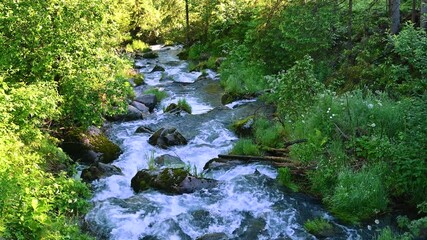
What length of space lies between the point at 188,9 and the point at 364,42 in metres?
21.1

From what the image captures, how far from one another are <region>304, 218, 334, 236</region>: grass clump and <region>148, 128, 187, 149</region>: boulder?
628cm

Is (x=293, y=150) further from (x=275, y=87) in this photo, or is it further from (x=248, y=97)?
(x=248, y=97)

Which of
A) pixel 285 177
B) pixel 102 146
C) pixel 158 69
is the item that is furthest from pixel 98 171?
pixel 158 69

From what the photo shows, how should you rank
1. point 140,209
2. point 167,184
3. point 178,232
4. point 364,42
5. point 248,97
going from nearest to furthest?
point 178,232, point 140,209, point 167,184, point 364,42, point 248,97

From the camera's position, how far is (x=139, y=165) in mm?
12234

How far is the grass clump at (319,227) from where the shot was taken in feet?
27.3

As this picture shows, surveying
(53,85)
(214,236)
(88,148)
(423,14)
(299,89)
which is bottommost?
(88,148)

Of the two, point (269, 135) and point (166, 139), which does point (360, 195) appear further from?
point (166, 139)

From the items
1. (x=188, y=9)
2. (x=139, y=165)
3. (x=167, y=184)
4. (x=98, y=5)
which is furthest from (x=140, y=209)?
(x=188, y=9)

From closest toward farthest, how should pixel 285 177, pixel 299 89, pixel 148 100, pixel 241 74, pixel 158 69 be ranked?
pixel 285 177 → pixel 299 89 → pixel 148 100 → pixel 241 74 → pixel 158 69

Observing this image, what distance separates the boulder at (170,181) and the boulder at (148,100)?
25.6 ft

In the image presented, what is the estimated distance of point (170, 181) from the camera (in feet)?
34.8

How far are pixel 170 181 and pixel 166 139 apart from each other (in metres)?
3.36

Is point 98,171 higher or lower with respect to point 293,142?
lower
